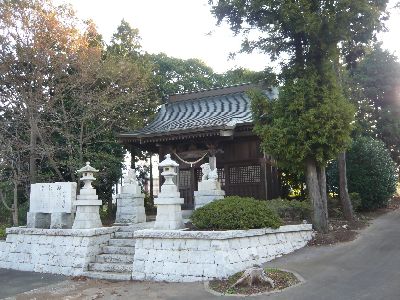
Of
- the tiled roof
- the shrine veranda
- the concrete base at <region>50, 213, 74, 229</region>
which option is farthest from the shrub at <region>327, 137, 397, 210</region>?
the concrete base at <region>50, 213, 74, 229</region>

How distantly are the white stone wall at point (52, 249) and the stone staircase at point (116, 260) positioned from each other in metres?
0.19

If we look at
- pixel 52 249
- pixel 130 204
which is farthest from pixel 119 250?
pixel 130 204

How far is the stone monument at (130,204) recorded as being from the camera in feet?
37.8

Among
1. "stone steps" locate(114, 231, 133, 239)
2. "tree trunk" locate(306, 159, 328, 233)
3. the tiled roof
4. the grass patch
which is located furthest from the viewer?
the tiled roof

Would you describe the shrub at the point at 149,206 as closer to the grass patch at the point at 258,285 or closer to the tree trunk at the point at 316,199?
the tree trunk at the point at 316,199

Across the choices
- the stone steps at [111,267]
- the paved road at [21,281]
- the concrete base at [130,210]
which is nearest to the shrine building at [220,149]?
the concrete base at [130,210]

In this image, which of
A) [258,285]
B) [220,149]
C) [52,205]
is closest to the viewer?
[258,285]

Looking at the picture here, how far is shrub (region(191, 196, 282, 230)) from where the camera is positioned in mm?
8359

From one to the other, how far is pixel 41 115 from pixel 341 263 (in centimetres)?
1142

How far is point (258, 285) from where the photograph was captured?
276 inches

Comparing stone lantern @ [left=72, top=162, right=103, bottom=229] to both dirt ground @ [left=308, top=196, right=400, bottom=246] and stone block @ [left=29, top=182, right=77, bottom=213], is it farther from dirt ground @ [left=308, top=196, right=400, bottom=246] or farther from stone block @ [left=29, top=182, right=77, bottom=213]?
dirt ground @ [left=308, top=196, right=400, bottom=246]

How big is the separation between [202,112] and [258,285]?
12082 mm

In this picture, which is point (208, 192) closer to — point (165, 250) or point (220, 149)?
point (165, 250)

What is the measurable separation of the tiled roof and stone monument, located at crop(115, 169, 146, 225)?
3439 mm
